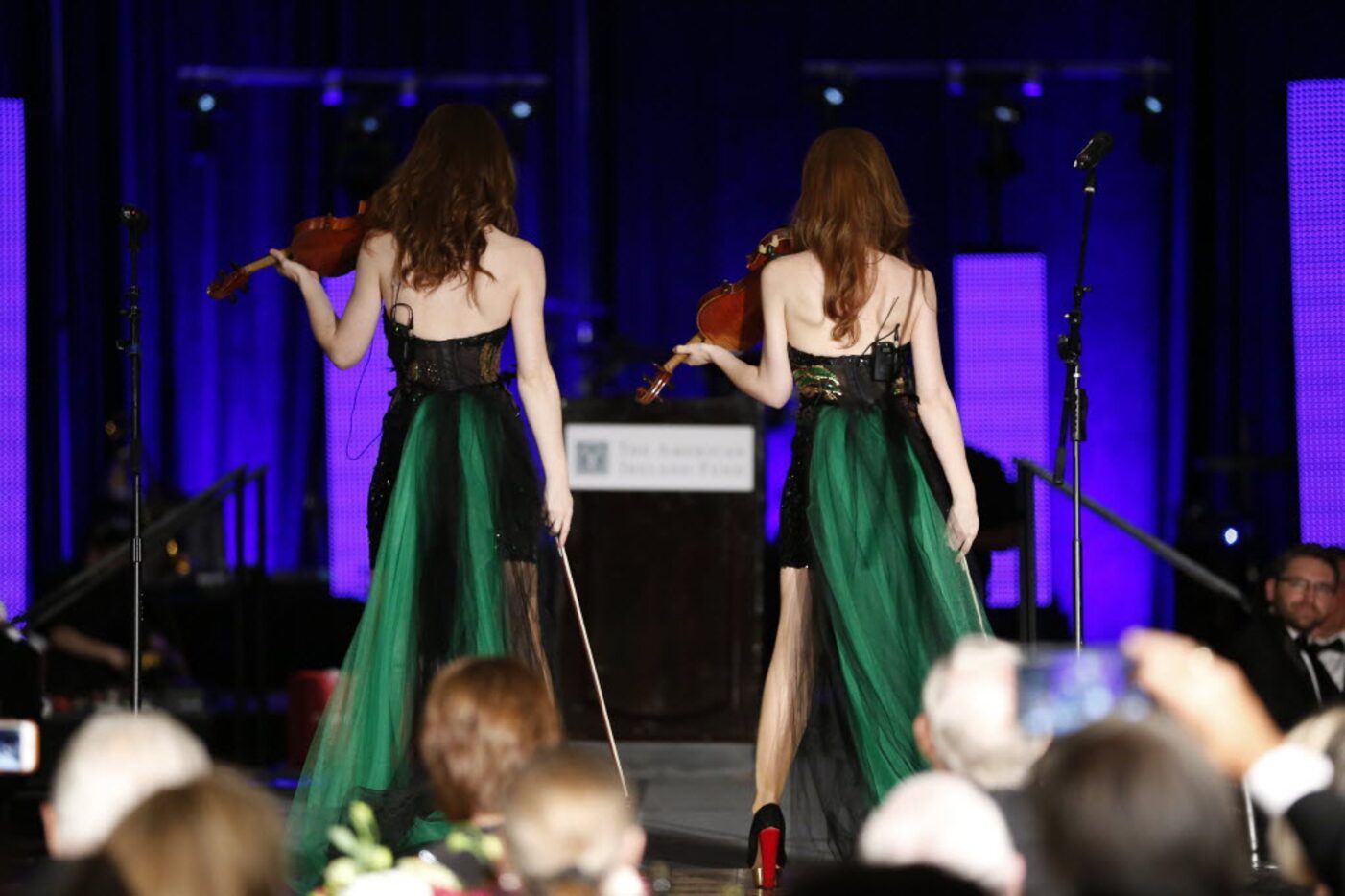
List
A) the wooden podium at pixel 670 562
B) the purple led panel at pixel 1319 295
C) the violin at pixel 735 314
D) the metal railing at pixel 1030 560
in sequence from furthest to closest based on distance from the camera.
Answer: the purple led panel at pixel 1319 295 < the wooden podium at pixel 670 562 < the metal railing at pixel 1030 560 < the violin at pixel 735 314

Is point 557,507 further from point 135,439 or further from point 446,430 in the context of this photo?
point 135,439

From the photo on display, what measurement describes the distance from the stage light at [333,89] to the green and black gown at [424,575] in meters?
4.99

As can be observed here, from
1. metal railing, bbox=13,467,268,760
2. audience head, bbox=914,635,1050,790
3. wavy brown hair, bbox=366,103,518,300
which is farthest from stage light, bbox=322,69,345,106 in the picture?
audience head, bbox=914,635,1050,790

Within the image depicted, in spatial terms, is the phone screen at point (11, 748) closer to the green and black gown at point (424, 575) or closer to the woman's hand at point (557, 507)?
the green and black gown at point (424, 575)

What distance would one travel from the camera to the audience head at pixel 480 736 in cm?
252

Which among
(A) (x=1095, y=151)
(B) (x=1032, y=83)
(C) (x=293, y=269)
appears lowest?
(C) (x=293, y=269)

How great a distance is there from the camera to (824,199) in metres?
4.31

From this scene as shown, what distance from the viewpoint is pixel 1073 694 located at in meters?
2.53

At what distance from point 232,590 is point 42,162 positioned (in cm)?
218

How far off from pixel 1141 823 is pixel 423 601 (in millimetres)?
2513

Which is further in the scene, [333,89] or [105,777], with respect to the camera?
[333,89]

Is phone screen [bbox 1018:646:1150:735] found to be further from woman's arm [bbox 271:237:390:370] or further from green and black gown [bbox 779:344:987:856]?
woman's arm [bbox 271:237:390:370]

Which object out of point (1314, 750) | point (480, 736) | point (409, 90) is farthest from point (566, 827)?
point (409, 90)

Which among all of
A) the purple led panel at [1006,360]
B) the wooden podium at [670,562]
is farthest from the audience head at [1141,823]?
the purple led panel at [1006,360]
